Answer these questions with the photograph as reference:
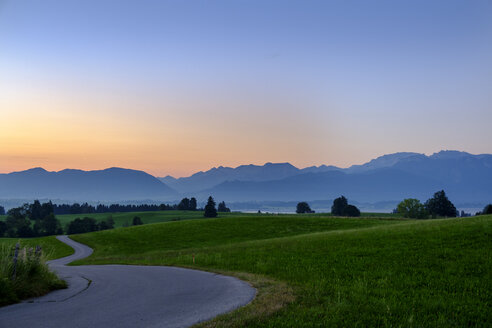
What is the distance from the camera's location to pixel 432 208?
11906 centimetres

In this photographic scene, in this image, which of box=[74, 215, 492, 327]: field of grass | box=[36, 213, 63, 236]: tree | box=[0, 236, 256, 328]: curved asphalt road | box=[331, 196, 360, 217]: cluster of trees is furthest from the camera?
box=[331, 196, 360, 217]: cluster of trees

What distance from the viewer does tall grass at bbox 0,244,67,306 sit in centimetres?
1426

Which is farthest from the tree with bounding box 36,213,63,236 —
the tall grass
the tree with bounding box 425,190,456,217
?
the tall grass

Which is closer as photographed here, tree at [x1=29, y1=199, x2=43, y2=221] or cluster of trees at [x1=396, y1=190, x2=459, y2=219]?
cluster of trees at [x1=396, y1=190, x2=459, y2=219]

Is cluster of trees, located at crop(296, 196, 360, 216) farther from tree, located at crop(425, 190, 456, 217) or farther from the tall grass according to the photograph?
the tall grass

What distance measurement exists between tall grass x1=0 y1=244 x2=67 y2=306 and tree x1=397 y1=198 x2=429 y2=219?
121423mm

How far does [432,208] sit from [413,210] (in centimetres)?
601

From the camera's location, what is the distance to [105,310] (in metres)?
12.7

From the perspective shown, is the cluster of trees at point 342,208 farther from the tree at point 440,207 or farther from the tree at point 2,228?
the tree at point 2,228

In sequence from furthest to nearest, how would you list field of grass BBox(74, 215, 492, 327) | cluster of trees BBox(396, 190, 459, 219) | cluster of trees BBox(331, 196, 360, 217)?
cluster of trees BBox(331, 196, 360, 217) → cluster of trees BBox(396, 190, 459, 219) → field of grass BBox(74, 215, 492, 327)

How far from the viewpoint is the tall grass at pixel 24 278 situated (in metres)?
14.3

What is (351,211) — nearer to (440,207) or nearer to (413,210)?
(413,210)

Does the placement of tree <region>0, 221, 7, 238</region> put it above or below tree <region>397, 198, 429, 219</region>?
below

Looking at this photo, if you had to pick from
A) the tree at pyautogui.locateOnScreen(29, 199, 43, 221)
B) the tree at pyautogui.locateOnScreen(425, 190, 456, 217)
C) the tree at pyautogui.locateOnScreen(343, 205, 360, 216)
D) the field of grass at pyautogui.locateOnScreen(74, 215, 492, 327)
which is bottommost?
the tree at pyautogui.locateOnScreen(29, 199, 43, 221)
